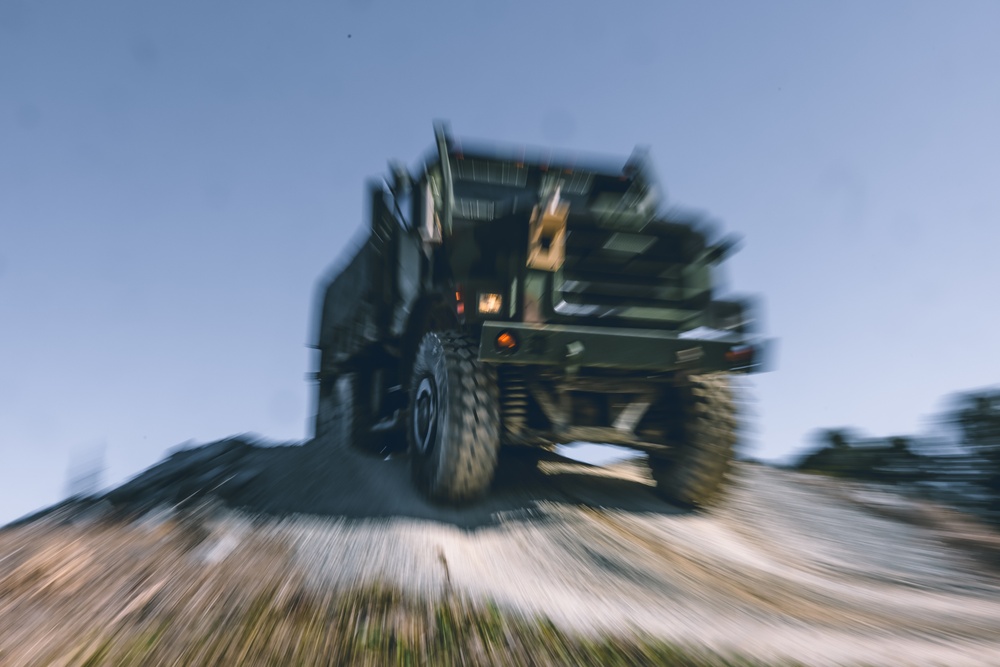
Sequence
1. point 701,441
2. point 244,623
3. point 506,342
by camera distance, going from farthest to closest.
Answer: point 701,441 → point 506,342 → point 244,623

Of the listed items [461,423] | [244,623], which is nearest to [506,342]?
[461,423]

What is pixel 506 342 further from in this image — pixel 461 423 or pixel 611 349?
pixel 611 349

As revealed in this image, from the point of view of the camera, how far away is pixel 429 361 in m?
4.92

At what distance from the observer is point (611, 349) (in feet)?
14.6

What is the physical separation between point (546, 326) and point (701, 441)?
1.71 m

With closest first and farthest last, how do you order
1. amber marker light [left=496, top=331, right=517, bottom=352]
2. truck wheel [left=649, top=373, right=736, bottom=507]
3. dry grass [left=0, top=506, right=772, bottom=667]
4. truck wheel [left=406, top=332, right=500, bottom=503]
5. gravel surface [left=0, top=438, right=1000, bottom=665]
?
dry grass [left=0, top=506, right=772, bottom=667]
gravel surface [left=0, top=438, right=1000, bottom=665]
amber marker light [left=496, top=331, right=517, bottom=352]
truck wheel [left=406, top=332, right=500, bottom=503]
truck wheel [left=649, top=373, right=736, bottom=507]

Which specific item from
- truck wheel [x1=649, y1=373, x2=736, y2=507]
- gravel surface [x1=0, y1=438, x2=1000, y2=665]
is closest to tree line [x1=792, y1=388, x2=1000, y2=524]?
gravel surface [x1=0, y1=438, x2=1000, y2=665]

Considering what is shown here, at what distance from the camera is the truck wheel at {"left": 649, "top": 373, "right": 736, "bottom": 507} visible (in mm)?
5078

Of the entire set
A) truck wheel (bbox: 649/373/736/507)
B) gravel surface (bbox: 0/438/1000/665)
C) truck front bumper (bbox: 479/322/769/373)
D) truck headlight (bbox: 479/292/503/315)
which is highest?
truck headlight (bbox: 479/292/503/315)

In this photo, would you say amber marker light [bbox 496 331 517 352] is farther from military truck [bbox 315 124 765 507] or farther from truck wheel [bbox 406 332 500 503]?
truck wheel [bbox 406 332 500 503]

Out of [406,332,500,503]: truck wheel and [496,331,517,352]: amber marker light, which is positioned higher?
[496,331,517,352]: amber marker light

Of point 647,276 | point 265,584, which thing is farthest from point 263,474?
point 647,276

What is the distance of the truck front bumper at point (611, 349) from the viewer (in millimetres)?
4250

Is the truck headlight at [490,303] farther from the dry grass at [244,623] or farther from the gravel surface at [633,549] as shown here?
the dry grass at [244,623]
